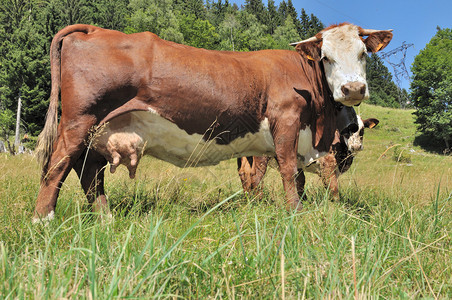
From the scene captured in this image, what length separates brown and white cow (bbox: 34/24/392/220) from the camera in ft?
10.9

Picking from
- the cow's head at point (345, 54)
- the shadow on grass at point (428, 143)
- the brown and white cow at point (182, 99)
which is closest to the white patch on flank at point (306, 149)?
the brown and white cow at point (182, 99)

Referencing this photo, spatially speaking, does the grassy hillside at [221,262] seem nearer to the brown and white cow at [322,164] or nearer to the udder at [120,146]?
the udder at [120,146]

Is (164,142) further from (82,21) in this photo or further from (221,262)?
(82,21)

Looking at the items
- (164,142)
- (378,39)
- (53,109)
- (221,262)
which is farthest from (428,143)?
(221,262)

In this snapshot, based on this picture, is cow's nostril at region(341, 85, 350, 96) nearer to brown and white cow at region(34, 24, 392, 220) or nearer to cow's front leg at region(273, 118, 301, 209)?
brown and white cow at region(34, 24, 392, 220)

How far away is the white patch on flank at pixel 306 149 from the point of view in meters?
4.27

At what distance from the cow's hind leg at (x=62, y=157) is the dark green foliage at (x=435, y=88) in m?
43.5

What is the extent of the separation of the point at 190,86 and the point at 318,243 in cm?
204

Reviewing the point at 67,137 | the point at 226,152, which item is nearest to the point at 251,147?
the point at 226,152

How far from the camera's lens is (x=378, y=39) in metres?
4.30

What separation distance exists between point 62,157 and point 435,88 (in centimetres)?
4902

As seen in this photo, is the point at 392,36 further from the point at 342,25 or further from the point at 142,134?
the point at 142,134

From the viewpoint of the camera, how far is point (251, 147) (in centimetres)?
423

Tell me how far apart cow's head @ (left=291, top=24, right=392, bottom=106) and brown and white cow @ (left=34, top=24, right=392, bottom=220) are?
12mm
